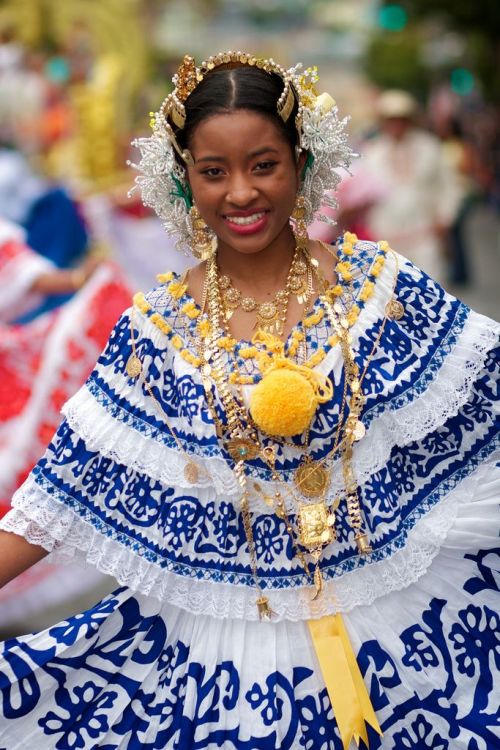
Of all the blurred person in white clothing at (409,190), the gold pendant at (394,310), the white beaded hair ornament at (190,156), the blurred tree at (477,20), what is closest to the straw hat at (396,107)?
the blurred person in white clothing at (409,190)

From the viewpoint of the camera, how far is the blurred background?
5082mm

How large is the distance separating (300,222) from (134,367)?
1.78 feet

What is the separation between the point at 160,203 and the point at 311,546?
3.07 feet

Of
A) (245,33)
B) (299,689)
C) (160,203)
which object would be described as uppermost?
(245,33)

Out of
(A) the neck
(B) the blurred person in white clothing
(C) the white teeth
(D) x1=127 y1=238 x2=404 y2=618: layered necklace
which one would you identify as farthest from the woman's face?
(B) the blurred person in white clothing

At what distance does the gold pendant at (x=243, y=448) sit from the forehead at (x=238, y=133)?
0.66 metres

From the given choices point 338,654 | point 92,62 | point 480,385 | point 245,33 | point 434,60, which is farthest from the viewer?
point 245,33

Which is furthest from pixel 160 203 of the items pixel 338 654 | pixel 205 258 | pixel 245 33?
pixel 245 33

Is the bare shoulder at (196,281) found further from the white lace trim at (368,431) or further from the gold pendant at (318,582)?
the gold pendant at (318,582)

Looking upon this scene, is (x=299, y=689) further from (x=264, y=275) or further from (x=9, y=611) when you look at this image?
(x=9, y=611)

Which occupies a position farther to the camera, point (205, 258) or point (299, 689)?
point (205, 258)

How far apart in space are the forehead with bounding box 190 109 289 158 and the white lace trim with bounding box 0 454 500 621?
924 millimetres

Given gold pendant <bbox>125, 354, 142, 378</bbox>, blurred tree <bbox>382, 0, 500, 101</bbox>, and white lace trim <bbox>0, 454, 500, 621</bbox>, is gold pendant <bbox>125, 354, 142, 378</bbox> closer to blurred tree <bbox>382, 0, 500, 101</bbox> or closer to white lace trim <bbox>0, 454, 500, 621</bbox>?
white lace trim <bbox>0, 454, 500, 621</bbox>

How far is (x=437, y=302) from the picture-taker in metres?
2.94
